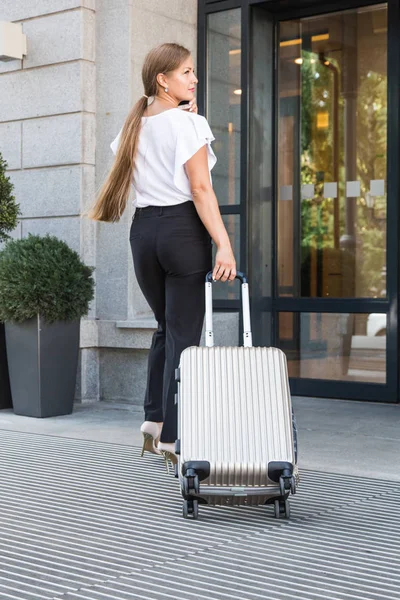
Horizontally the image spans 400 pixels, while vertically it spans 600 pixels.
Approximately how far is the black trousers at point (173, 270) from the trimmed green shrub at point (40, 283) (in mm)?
2136

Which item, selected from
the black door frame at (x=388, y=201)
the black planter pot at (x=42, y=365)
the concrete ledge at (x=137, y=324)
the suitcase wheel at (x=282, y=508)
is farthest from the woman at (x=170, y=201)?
the black door frame at (x=388, y=201)

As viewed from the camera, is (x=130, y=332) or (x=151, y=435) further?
(x=130, y=332)

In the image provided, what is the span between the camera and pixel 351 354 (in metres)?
7.45

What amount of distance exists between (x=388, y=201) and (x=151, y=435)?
3.22 metres

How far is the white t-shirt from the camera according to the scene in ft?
14.1

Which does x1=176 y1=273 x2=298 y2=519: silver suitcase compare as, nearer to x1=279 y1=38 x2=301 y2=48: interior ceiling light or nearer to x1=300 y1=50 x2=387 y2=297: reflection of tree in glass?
x1=300 y1=50 x2=387 y2=297: reflection of tree in glass

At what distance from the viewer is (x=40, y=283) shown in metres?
6.56

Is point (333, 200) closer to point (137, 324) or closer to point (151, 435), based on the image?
point (137, 324)

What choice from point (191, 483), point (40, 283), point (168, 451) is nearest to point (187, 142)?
point (168, 451)

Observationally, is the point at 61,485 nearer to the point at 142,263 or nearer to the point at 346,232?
the point at 142,263

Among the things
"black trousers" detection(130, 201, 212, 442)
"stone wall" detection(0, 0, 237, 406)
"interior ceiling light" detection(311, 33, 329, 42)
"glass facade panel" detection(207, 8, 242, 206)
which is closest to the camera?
"black trousers" detection(130, 201, 212, 442)

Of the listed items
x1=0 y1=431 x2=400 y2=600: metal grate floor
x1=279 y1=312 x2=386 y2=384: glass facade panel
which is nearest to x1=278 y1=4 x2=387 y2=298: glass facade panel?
x1=279 y1=312 x2=386 y2=384: glass facade panel

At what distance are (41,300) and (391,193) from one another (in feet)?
8.97

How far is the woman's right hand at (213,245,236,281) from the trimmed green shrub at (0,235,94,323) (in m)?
2.63
